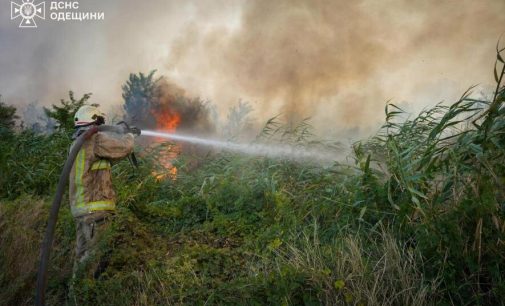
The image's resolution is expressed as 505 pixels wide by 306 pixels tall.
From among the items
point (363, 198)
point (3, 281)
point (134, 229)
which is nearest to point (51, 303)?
point (3, 281)

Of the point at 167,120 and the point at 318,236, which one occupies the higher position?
the point at 167,120

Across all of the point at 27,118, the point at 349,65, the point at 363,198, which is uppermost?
the point at 349,65

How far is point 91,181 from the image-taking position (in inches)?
177

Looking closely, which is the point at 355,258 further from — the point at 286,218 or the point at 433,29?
the point at 433,29

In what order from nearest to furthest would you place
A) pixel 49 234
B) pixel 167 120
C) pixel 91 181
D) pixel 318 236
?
pixel 49 234
pixel 318 236
pixel 91 181
pixel 167 120

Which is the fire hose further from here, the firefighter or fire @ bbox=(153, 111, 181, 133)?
fire @ bbox=(153, 111, 181, 133)

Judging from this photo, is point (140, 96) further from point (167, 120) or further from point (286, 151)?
point (286, 151)

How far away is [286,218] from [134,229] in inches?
69.2

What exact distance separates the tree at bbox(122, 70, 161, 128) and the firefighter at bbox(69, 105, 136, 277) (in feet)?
37.0

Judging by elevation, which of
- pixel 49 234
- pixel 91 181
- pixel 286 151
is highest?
pixel 286 151

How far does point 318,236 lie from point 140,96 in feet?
43.5

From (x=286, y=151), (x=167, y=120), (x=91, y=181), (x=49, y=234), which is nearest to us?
(x=49, y=234)

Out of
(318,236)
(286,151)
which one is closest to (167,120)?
(286,151)

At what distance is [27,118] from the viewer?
2031 cm
